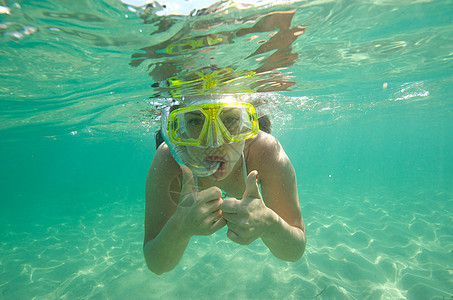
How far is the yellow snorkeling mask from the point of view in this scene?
10.00ft

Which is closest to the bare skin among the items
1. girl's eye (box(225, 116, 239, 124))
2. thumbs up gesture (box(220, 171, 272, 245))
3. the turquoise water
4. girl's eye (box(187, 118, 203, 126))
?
thumbs up gesture (box(220, 171, 272, 245))

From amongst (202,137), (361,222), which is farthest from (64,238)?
(361,222)

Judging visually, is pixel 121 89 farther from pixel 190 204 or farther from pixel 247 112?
pixel 190 204

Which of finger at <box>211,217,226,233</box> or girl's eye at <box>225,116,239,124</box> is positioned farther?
girl's eye at <box>225,116,239,124</box>

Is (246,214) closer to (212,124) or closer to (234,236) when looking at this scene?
(234,236)

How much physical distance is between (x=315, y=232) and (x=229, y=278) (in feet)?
17.4

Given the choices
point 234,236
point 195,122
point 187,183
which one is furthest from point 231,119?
point 234,236

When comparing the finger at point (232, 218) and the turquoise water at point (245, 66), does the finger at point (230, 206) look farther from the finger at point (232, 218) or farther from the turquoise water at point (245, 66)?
the turquoise water at point (245, 66)

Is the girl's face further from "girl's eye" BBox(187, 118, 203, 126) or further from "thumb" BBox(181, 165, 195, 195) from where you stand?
"thumb" BBox(181, 165, 195, 195)

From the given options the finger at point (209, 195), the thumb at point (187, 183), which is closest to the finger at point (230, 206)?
the finger at point (209, 195)

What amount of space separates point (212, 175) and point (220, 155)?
328 mm

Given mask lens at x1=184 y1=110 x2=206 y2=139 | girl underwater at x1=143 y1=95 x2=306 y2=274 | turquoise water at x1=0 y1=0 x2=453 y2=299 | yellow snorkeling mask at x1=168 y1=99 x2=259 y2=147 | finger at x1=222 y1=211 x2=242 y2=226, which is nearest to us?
finger at x1=222 y1=211 x2=242 y2=226

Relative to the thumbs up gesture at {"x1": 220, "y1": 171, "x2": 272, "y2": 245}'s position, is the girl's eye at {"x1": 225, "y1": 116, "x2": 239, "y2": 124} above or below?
above

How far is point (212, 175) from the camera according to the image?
10.5ft
